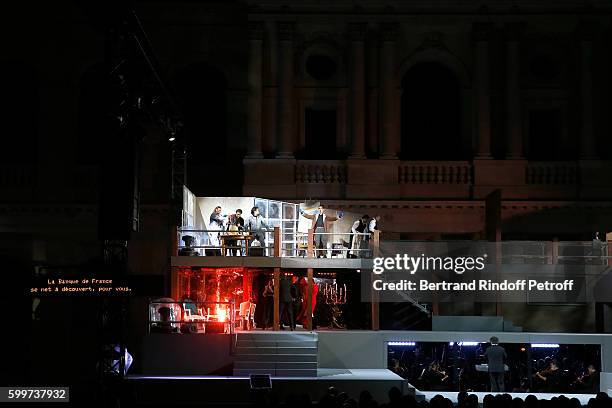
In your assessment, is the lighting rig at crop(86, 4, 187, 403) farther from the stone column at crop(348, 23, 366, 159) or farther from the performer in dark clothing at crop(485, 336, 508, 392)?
the stone column at crop(348, 23, 366, 159)

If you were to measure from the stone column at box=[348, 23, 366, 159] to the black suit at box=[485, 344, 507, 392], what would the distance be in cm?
1144

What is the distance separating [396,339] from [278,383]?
4616 mm

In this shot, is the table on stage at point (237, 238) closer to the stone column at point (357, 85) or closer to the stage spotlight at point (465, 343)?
the stage spotlight at point (465, 343)

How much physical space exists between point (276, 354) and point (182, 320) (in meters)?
2.68

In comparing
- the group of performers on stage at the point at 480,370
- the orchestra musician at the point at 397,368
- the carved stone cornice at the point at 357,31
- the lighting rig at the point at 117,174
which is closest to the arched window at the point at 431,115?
the carved stone cornice at the point at 357,31

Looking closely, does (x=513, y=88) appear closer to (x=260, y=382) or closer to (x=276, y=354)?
(x=276, y=354)

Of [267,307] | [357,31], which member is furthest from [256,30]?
[267,307]

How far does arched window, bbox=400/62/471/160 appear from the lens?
128 feet

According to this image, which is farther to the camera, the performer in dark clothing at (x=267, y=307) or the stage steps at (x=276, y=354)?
the performer in dark clothing at (x=267, y=307)

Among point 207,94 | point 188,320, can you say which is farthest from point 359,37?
point 188,320

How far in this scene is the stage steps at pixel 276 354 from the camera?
2817cm

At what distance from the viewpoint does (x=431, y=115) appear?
39.4 metres

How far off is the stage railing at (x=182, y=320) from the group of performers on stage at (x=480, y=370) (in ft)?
15.9

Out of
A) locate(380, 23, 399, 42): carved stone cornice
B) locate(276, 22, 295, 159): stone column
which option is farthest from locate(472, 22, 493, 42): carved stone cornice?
locate(276, 22, 295, 159): stone column
